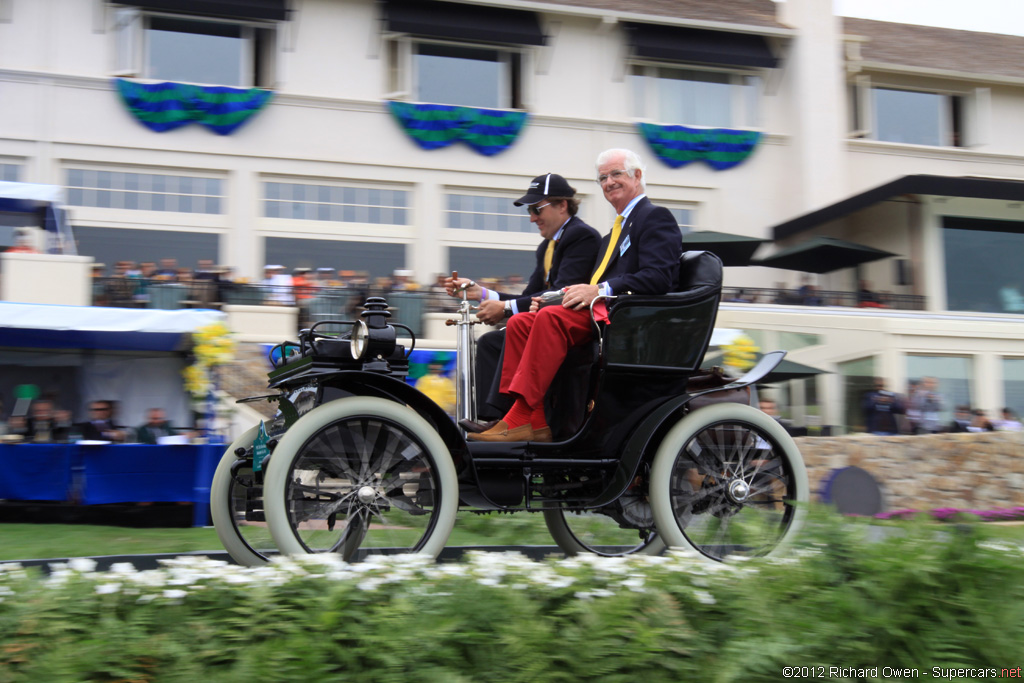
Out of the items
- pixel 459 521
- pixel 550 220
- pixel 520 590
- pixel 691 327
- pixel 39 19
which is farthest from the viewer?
pixel 39 19

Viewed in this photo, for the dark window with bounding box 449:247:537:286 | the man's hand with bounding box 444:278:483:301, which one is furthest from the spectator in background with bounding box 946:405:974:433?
the man's hand with bounding box 444:278:483:301

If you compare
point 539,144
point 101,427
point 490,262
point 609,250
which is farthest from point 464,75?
point 609,250

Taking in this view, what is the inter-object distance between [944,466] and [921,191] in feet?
23.5

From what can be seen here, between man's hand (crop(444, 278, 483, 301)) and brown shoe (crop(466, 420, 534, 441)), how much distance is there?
0.74 metres

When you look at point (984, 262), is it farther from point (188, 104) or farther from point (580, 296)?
point (580, 296)

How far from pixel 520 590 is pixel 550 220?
8.72ft

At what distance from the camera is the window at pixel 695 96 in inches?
816

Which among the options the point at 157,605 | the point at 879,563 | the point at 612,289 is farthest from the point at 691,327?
the point at 157,605

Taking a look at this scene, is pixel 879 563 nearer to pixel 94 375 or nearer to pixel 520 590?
pixel 520 590

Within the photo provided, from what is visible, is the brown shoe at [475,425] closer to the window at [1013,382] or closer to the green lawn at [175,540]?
the green lawn at [175,540]

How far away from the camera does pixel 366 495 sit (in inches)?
143

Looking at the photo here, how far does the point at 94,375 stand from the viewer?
41.8ft

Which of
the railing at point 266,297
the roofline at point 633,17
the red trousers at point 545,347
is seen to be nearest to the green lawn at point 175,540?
the red trousers at point 545,347

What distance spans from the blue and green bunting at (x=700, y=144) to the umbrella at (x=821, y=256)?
3445mm
